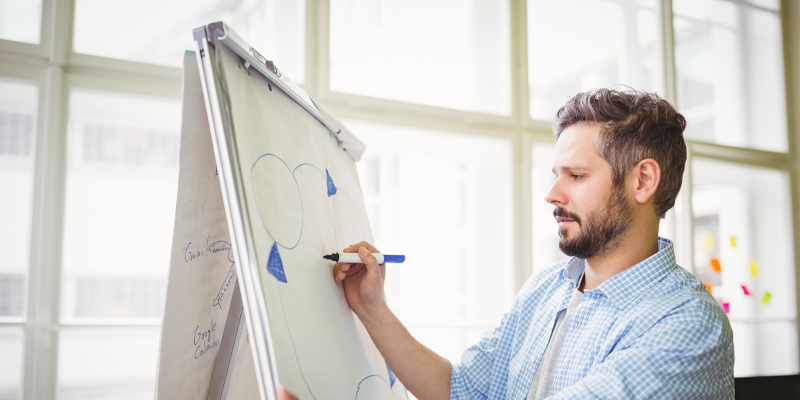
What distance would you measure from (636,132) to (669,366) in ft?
1.60

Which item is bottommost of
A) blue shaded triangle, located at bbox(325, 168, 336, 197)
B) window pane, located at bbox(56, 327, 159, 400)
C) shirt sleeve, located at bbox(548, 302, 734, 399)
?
window pane, located at bbox(56, 327, 159, 400)

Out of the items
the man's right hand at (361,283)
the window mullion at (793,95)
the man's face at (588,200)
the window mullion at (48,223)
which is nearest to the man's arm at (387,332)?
the man's right hand at (361,283)

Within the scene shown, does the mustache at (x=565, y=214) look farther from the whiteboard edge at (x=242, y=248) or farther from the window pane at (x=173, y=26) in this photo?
the window pane at (x=173, y=26)

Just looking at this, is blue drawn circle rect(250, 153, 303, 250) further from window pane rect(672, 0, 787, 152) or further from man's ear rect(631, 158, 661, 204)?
window pane rect(672, 0, 787, 152)

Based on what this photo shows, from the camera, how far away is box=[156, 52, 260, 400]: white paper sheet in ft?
2.71

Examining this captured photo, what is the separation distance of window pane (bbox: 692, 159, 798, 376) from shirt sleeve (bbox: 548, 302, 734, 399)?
2.24 metres

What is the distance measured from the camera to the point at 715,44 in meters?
3.04

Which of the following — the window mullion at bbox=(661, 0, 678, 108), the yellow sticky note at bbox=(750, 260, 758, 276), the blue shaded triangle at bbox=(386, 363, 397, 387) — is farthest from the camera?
the yellow sticky note at bbox=(750, 260, 758, 276)

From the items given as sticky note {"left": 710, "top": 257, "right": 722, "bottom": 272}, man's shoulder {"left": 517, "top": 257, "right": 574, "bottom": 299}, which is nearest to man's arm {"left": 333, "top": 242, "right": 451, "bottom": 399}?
man's shoulder {"left": 517, "top": 257, "right": 574, "bottom": 299}

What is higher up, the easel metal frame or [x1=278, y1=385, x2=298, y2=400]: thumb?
the easel metal frame

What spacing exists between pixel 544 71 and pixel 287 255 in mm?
2128

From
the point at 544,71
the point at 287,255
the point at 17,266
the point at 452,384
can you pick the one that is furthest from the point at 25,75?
the point at 544,71

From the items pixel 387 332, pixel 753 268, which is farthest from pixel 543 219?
pixel 387 332

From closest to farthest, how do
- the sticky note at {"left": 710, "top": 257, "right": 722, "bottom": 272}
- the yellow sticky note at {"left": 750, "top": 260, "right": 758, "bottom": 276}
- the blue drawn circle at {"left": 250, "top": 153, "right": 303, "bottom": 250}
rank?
the blue drawn circle at {"left": 250, "top": 153, "right": 303, "bottom": 250} < the sticky note at {"left": 710, "top": 257, "right": 722, "bottom": 272} < the yellow sticky note at {"left": 750, "top": 260, "right": 758, "bottom": 276}
